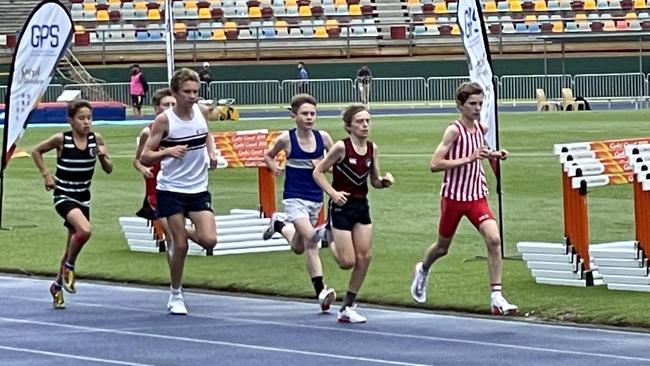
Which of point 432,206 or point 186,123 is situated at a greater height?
point 186,123

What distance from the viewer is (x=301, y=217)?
13273mm

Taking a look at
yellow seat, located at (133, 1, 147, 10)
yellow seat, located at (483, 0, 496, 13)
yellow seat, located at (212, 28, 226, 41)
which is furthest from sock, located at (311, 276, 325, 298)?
yellow seat, located at (133, 1, 147, 10)

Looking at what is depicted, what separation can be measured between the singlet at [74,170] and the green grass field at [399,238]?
175 cm

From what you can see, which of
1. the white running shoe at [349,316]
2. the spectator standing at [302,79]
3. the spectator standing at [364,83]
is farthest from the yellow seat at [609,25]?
Result: the white running shoe at [349,316]

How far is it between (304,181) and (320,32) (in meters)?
46.3

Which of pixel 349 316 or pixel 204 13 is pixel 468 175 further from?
pixel 204 13

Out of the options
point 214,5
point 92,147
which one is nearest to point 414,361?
point 92,147

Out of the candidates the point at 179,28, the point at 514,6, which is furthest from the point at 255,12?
the point at 514,6

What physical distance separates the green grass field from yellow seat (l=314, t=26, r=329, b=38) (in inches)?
960

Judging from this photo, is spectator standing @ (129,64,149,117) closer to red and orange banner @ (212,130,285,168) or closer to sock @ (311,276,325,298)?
red and orange banner @ (212,130,285,168)

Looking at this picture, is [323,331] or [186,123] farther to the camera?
[186,123]

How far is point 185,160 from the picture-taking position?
12.9 meters

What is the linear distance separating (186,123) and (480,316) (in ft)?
8.94

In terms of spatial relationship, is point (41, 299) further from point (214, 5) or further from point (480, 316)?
point (214, 5)
